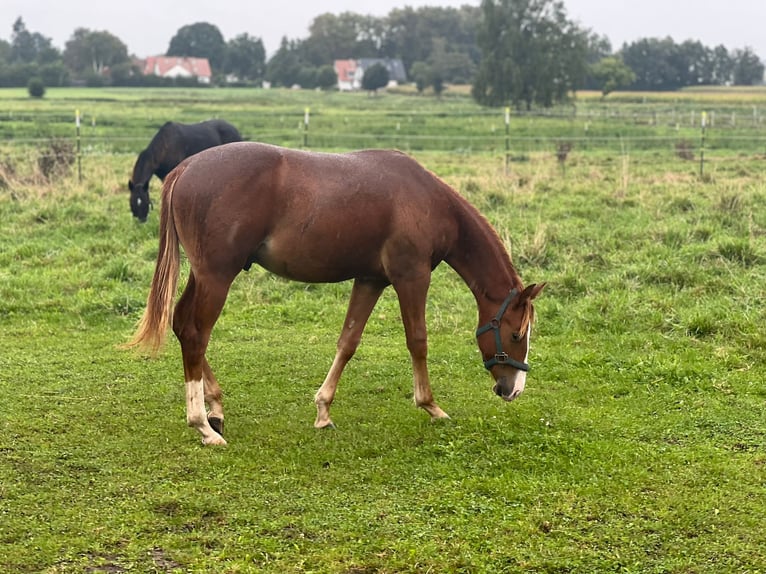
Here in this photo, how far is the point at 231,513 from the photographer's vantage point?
4.16 m

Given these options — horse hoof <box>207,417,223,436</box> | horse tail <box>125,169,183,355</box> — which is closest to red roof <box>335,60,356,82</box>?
horse tail <box>125,169,183,355</box>

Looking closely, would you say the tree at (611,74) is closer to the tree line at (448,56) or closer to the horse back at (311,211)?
the tree line at (448,56)

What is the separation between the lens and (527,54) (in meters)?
53.5

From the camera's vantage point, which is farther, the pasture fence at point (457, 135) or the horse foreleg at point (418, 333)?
the pasture fence at point (457, 135)

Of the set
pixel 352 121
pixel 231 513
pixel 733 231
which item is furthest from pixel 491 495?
pixel 352 121

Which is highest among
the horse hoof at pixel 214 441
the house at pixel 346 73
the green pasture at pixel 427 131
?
the house at pixel 346 73

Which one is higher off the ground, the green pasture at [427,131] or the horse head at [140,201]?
the green pasture at [427,131]

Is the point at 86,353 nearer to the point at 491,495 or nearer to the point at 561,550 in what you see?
the point at 491,495

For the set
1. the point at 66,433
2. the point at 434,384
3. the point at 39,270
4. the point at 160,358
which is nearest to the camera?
the point at 66,433

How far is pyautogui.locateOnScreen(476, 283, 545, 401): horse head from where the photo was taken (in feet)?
17.8

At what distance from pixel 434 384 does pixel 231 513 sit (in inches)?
105

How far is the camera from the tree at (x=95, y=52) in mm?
89750

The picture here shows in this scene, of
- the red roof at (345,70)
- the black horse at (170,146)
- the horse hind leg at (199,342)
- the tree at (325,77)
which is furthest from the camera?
the red roof at (345,70)

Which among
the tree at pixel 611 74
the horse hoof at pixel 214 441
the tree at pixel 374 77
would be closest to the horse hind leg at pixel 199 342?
the horse hoof at pixel 214 441
